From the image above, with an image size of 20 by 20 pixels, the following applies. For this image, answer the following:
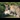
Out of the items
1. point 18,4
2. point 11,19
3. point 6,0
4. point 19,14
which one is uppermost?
point 6,0

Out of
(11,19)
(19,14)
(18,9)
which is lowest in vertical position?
(11,19)

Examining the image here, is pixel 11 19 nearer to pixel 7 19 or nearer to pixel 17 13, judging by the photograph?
pixel 7 19

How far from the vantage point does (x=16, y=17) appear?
0.94 metres

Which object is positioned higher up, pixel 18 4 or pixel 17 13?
pixel 18 4

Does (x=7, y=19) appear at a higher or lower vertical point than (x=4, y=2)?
lower

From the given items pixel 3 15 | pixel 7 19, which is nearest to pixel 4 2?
pixel 3 15

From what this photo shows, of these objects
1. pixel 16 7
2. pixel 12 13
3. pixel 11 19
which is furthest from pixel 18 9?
pixel 11 19

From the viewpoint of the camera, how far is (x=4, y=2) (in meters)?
0.96

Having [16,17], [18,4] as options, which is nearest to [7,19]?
[16,17]

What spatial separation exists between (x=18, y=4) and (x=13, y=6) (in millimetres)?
132

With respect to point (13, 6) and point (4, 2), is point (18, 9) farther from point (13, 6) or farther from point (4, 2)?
point (4, 2)

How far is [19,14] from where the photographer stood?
3.09 ft

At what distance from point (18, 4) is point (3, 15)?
0.45 meters

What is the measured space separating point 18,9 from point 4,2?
1.23ft
